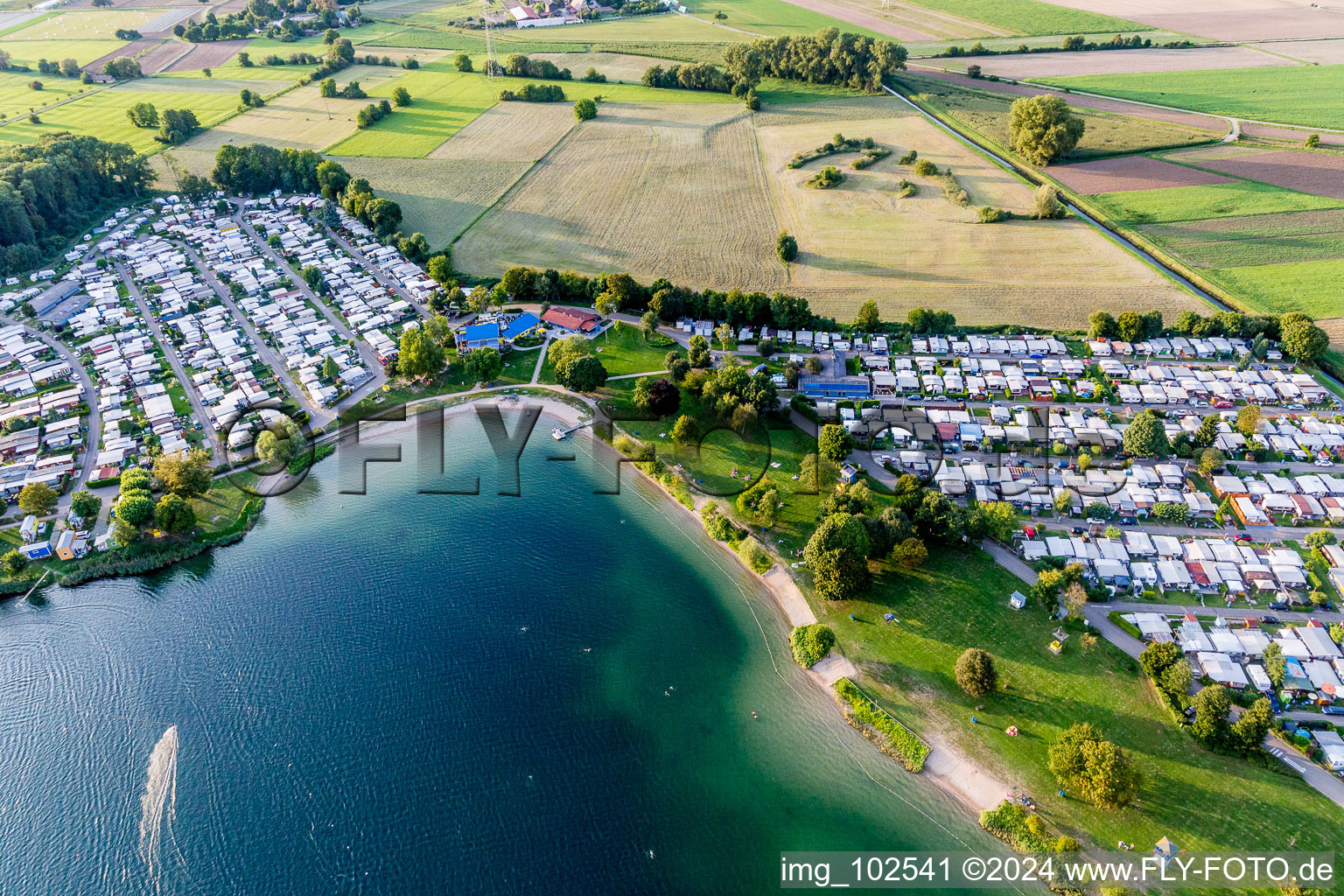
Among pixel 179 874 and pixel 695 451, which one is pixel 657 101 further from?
pixel 179 874

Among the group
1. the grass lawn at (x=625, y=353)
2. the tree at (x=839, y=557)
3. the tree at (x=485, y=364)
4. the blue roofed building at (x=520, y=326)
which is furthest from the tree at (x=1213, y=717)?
the blue roofed building at (x=520, y=326)

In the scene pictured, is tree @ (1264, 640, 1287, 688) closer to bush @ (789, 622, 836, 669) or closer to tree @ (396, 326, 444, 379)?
bush @ (789, 622, 836, 669)

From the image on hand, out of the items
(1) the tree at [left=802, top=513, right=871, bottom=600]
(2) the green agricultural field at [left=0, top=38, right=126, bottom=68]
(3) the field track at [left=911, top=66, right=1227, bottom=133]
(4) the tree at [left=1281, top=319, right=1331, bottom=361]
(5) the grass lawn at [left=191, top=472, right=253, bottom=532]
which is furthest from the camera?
(2) the green agricultural field at [left=0, top=38, right=126, bottom=68]

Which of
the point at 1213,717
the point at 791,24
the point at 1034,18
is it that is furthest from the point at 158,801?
the point at 1034,18

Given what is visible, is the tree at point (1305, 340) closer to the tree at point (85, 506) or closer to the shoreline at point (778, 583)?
the shoreline at point (778, 583)

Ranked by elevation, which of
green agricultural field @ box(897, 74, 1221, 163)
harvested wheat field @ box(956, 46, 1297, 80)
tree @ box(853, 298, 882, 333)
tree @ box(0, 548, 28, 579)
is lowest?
tree @ box(0, 548, 28, 579)

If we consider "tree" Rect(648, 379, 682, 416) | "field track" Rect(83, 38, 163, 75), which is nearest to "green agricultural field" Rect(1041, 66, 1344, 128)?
"tree" Rect(648, 379, 682, 416)
